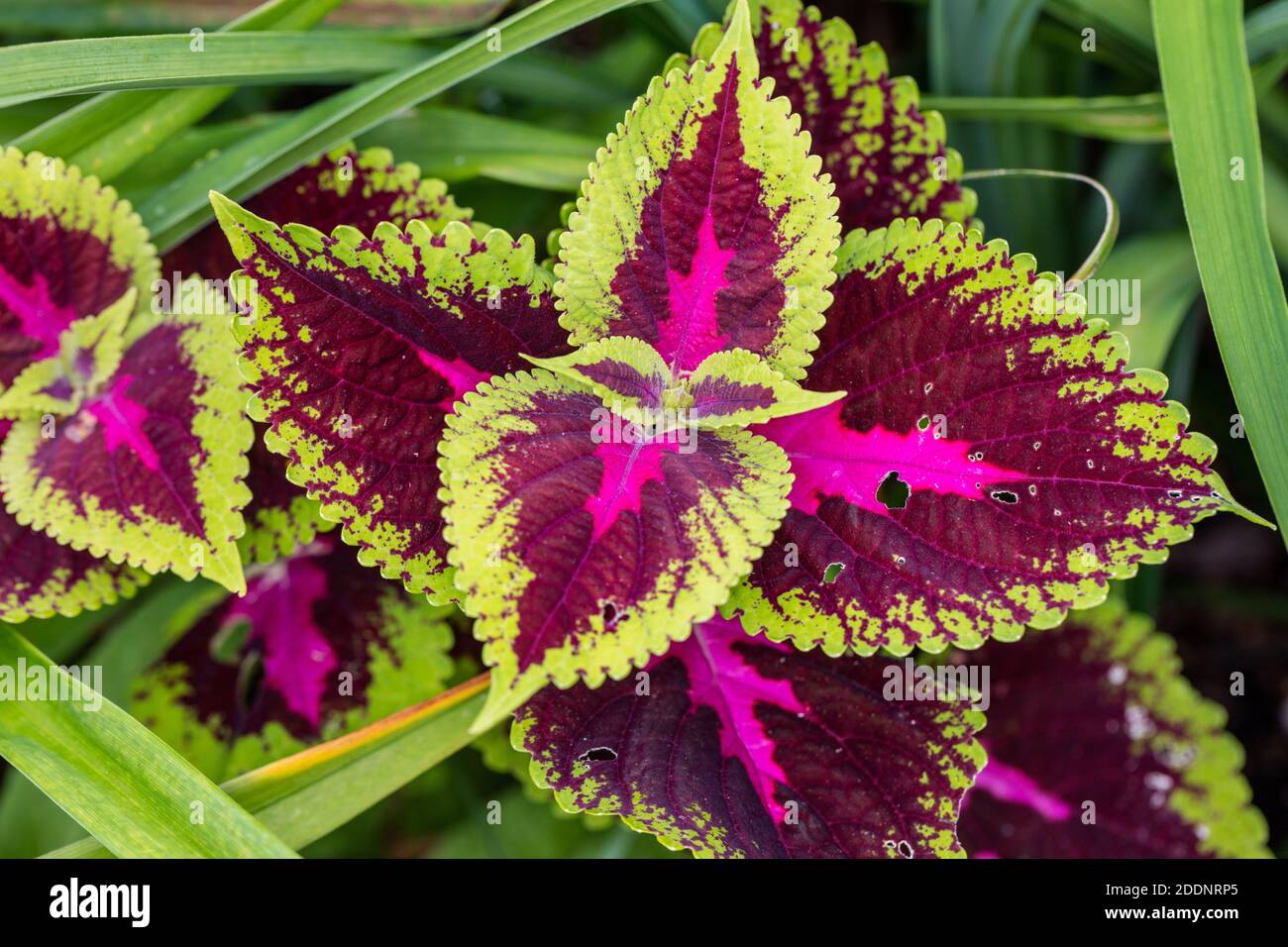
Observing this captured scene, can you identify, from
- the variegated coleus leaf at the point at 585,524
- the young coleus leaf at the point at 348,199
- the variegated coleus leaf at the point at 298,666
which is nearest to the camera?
the variegated coleus leaf at the point at 585,524

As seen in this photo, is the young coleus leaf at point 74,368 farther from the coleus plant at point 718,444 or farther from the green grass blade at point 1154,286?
the green grass blade at point 1154,286

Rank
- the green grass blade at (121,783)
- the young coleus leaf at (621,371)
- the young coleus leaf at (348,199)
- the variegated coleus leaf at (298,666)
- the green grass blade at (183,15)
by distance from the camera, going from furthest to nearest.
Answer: the green grass blade at (183,15) → the variegated coleus leaf at (298,666) → the young coleus leaf at (348,199) → the green grass blade at (121,783) → the young coleus leaf at (621,371)

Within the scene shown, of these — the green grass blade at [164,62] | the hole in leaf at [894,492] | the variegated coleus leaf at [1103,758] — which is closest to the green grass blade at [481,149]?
the green grass blade at [164,62]

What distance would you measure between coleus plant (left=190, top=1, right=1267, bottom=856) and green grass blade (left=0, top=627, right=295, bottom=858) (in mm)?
320

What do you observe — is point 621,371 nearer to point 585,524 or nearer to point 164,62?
point 585,524

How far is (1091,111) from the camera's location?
1418 millimetres

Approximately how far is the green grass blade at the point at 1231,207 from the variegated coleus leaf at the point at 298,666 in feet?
3.21

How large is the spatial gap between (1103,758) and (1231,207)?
72cm

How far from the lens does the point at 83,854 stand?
1155mm

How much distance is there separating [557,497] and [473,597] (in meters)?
0.13

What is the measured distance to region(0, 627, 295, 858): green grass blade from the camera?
3.46ft

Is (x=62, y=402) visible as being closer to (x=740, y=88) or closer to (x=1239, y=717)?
(x=740, y=88)

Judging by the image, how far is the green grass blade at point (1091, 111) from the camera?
1395 millimetres

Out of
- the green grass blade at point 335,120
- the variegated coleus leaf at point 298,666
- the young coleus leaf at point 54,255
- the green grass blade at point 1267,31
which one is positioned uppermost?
the green grass blade at point 1267,31
